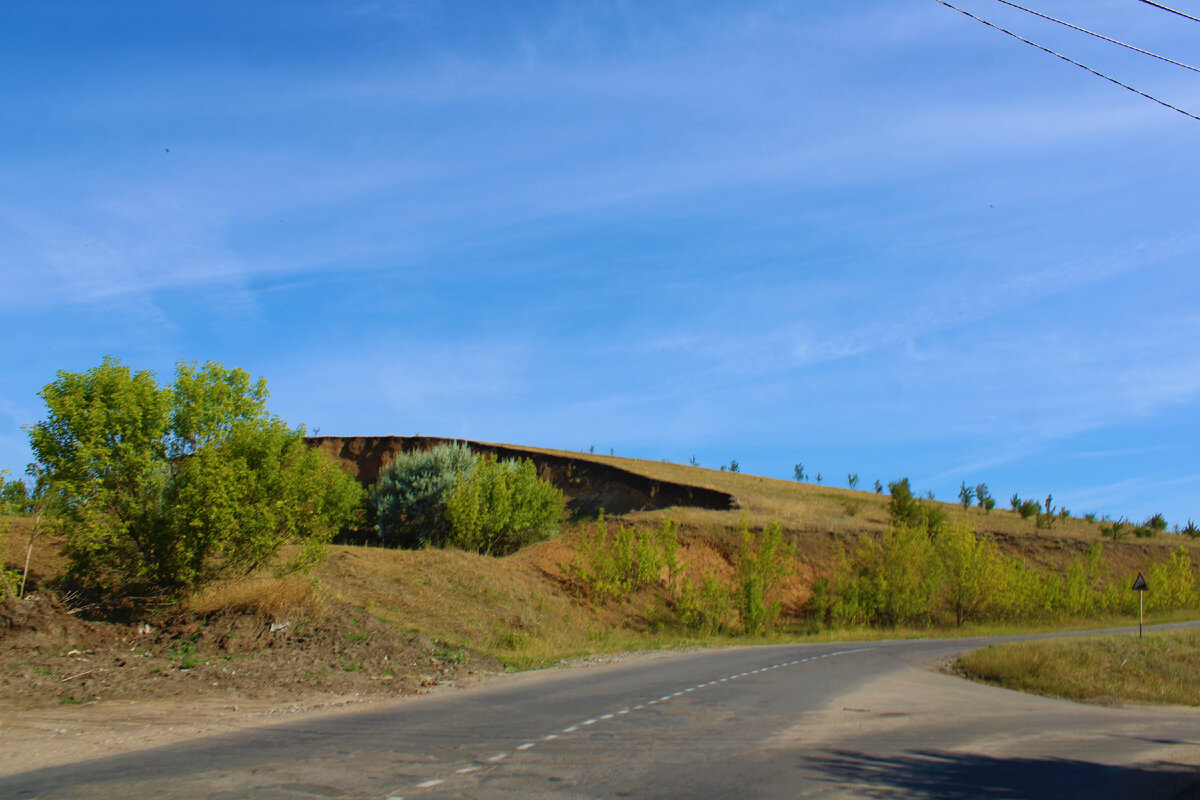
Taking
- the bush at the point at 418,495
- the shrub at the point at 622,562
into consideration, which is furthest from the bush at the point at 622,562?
the bush at the point at 418,495

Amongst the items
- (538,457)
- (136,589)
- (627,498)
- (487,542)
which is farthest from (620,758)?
(538,457)

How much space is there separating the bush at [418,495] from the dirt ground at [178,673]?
1943 centimetres

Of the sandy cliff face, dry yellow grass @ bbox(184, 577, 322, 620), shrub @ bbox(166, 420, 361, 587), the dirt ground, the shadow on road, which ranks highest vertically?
the sandy cliff face

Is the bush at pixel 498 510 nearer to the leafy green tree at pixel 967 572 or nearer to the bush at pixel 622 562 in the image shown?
the bush at pixel 622 562

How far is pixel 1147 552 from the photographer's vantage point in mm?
64375

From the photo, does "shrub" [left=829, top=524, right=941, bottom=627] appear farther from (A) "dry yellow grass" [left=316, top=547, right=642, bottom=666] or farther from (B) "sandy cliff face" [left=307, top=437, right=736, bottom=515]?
(B) "sandy cliff face" [left=307, top=437, right=736, bottom=515]

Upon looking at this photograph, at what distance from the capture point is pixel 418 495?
41719 millimetres

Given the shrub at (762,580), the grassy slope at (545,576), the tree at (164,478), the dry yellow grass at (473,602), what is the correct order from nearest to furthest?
1. the tree at (164,478)
2. the dry yellow grass at (473,602)
3. the grassy slope at (545,576)
4. the shrub at (762,580)

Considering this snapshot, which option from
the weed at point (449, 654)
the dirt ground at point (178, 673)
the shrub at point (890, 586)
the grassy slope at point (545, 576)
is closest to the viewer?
the dirt ground at point (178, 673)

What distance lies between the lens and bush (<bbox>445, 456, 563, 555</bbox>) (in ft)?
127

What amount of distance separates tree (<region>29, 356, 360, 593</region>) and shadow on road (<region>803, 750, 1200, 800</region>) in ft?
44.4

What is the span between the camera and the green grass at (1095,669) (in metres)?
20.0

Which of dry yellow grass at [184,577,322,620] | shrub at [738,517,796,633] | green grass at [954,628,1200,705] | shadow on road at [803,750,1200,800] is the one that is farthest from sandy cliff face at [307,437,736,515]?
shadow on road at [803,750,1200,800]

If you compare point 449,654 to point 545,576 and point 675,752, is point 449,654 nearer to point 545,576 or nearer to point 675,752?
point 675,752
